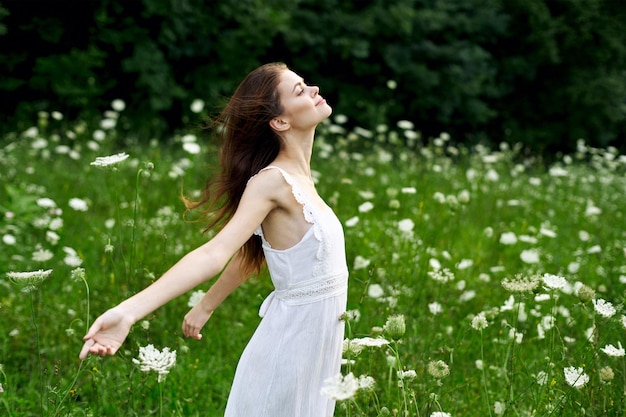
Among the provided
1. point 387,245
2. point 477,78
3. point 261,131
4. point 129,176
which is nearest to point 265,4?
point 477,78

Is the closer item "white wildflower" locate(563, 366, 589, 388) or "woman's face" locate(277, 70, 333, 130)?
"white wildflower" locate(563, 366, 589, 388)

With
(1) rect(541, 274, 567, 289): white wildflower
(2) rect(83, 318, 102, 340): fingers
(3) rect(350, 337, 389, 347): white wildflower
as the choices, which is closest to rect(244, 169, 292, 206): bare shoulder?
(3) rect(350, 337, 389, 347): white wildflower

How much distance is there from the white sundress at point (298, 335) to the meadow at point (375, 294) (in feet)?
0.42

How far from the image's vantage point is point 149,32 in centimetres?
1040

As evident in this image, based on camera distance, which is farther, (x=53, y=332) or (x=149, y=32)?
(x=149, y=32)

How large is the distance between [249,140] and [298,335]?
0.56 metres

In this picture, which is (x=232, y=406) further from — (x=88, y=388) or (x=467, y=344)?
(x=467, y=344)

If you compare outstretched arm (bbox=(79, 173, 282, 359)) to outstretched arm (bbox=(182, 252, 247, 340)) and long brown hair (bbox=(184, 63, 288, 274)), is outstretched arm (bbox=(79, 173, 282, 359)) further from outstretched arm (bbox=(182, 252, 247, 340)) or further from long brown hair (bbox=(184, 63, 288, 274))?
long brown hair (bbox=(184, 63, 288, 274))

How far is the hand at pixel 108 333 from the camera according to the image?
1480 millimetres

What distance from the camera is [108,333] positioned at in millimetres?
1511

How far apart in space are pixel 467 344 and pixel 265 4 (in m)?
8.10


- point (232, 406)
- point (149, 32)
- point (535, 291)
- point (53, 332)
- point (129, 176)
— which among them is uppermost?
point (535, 291)

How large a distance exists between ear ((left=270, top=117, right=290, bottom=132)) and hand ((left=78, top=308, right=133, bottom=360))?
0.71 metres

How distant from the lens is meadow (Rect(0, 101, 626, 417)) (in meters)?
2.07
